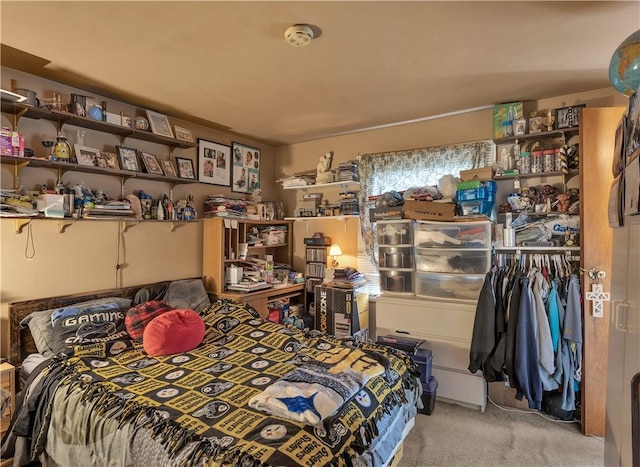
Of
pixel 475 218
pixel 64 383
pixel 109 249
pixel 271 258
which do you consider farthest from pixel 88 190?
pixel 475 218

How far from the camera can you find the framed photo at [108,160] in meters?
3.00

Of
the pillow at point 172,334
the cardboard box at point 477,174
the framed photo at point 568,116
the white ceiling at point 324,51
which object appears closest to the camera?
the white ceiling at point 324,51

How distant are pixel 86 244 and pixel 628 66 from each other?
12.7 feet

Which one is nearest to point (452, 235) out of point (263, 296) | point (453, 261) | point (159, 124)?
point (453, 261)

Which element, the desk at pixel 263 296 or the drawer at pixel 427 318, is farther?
the desk at pixel 263 296

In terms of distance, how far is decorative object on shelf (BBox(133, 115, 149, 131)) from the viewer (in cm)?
321

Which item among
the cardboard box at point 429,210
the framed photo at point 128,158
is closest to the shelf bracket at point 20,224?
the framed photo at point 128,158

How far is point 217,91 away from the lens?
298cm

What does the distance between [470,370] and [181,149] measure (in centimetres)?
355

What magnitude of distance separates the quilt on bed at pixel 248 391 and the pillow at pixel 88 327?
0.38 ft

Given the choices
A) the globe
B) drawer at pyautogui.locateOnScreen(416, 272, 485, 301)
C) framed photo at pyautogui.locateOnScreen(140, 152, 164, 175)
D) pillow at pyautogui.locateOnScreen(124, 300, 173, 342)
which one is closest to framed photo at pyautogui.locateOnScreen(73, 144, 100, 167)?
framed photo at pyautogui.locateOnScreen(140, 152, 164, 175)

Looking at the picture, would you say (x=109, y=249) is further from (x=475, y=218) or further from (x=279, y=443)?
(x=475, y=218)

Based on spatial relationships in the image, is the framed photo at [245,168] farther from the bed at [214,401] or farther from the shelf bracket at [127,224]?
the bed at [214,401]

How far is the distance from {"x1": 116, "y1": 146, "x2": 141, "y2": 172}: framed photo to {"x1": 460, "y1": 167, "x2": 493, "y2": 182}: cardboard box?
10.1 feet
